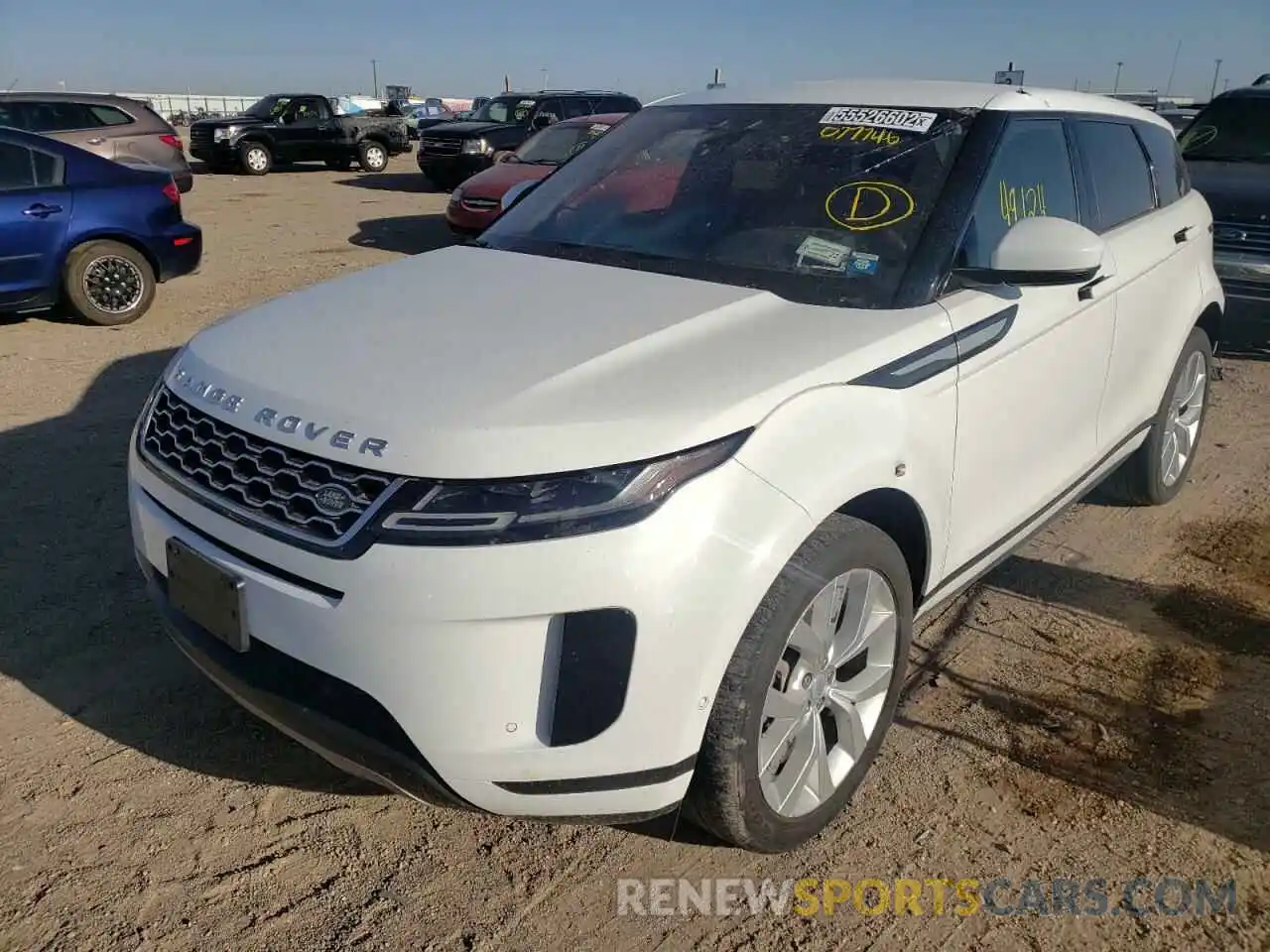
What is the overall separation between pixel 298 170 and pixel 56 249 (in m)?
16.6

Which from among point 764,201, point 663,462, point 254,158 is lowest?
point 254,158

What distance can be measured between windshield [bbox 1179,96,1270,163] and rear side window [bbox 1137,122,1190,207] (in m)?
3.81

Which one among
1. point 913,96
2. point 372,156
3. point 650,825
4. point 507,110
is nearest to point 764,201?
point 913,96

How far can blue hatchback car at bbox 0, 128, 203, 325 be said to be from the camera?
746 centimetres

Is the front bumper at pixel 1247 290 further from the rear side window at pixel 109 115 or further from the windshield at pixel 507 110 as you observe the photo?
the windshield at pixel 507 110

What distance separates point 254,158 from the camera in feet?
69.4

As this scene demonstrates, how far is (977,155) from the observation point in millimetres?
3014

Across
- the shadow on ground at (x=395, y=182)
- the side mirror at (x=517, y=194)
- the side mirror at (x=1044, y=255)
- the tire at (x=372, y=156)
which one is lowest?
the shadow on ground at (x=395, y=182)

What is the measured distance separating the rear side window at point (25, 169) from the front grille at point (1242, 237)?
8.28 metres

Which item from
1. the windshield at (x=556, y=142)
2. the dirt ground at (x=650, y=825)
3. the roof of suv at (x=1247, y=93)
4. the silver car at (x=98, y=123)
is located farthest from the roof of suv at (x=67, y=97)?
the roof of suv at (x=1247, y=93)

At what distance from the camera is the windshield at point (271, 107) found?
2145 cm

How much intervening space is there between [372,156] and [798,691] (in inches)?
871

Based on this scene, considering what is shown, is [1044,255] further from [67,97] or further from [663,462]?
[67,97]

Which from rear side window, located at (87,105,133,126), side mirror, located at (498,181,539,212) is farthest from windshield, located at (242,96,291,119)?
Answer: side mirror, located at (498,181,539,212)
